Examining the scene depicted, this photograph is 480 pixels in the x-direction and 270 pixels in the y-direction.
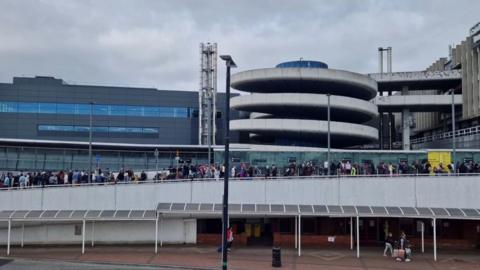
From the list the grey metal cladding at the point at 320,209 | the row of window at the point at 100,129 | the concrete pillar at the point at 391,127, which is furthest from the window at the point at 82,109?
the grey metal cladding at the point at 320,209

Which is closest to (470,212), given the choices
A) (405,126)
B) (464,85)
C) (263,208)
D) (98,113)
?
(263,208)

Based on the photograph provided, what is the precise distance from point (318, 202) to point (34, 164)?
79.5 ft

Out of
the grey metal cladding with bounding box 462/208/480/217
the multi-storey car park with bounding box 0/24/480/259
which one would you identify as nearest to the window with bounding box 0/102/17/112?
the multi-storey car park with bounding box 0/24/480/259

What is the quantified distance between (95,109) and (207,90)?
13.7m

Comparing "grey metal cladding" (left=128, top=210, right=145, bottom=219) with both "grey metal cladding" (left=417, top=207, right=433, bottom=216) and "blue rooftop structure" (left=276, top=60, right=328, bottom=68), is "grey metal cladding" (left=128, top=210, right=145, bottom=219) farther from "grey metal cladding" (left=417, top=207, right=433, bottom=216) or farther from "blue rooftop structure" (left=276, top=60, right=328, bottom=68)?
"blue rooftop structure" (left=276, top=60, right=328, bottom=68)

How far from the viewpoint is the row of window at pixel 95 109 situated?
67.9 metres

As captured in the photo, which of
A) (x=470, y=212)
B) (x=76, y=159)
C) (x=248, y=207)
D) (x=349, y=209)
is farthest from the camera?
(x=76, y=159)

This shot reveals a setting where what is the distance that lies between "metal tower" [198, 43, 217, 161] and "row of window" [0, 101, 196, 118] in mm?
2252

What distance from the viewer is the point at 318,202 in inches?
1345

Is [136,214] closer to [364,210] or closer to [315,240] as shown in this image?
[315,240]

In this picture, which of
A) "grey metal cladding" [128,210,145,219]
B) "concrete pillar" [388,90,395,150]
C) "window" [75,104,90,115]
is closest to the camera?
"grey metal cladding" [128,210,145,219]

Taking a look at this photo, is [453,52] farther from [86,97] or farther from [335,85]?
[86,97]

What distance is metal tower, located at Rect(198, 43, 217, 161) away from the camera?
6894cm

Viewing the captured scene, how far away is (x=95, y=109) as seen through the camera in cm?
6900
